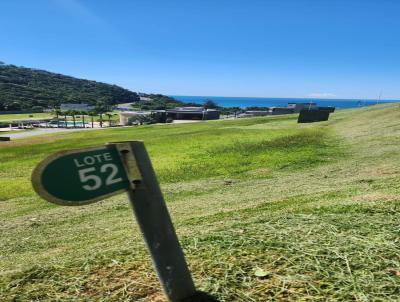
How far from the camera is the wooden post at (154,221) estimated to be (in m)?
3.96

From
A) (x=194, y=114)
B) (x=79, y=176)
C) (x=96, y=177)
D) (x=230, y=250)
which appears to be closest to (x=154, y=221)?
(x=96, y=177)

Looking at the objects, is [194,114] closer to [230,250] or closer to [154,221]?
[230,250]

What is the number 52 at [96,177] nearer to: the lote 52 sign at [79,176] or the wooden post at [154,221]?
the lote 52 sign at [79,176]

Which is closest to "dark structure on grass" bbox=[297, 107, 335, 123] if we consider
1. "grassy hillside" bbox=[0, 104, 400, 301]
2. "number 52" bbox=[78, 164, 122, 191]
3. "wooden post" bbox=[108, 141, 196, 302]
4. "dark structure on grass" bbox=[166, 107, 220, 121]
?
"grassy hillside" bbox=[0, 104, 400, 301]

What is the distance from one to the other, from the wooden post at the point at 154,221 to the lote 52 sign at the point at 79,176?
0.51 feet

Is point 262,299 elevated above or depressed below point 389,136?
above

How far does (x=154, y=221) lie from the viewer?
4.06 meters

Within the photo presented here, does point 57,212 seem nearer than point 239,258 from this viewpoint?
No

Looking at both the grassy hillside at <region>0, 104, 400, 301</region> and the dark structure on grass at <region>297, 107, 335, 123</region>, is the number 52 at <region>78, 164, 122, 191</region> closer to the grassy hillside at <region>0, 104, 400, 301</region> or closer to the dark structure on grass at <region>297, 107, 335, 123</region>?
the grassy hillside at <region>0, 104, 400, 301</region>

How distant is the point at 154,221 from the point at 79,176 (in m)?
0.94

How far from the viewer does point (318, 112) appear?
178 feet

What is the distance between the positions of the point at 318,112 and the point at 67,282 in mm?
52755

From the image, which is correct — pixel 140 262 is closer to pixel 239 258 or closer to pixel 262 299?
pixel 239 258

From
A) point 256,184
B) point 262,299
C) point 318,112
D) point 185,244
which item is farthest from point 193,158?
point 318,112
